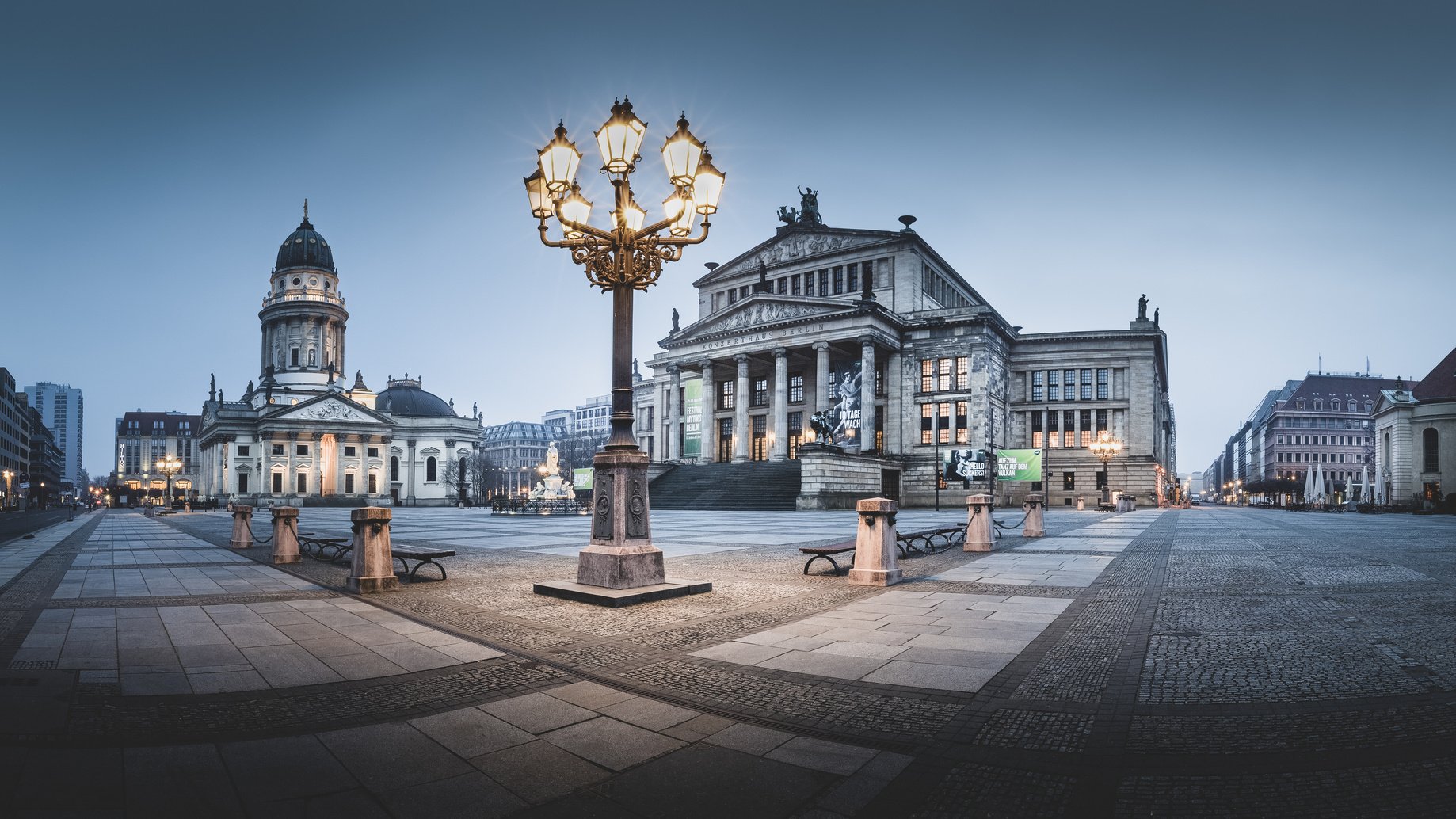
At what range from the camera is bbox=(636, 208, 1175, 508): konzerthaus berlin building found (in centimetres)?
6272

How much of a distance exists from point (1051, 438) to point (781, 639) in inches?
2687

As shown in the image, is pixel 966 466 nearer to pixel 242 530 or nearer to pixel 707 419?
pixel 707 419

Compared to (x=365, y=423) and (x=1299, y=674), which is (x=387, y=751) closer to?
(x=1299, y=674)

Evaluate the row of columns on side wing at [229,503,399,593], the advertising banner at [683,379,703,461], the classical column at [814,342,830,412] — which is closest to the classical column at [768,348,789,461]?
the classical column at [814,342,830,412]

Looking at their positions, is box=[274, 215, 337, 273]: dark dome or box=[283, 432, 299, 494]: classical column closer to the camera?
box=[283, 432, 299, 494]: classical column

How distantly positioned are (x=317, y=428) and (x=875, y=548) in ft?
334

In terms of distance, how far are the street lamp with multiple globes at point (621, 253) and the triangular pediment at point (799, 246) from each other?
5875cm

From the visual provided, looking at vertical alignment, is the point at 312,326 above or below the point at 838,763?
above

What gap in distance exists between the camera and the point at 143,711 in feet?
18.4

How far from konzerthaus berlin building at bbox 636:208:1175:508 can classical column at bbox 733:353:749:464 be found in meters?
0.14

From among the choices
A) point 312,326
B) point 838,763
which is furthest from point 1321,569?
point 312,326

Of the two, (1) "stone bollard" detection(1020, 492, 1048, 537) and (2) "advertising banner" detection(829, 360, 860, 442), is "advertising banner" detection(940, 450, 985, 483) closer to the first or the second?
(2) "advertising banner" detection(829, 360, 860, 442)

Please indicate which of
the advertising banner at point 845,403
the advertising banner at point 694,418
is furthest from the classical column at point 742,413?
the advertising banner at point 845,403

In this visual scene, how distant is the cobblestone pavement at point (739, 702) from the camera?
13.5 ft
